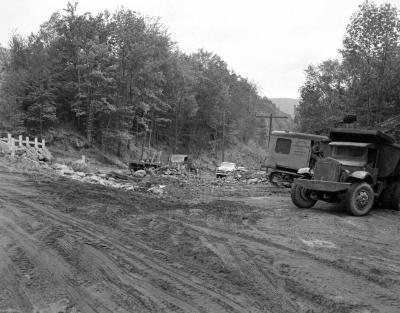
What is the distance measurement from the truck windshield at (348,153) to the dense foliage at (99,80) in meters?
27.2

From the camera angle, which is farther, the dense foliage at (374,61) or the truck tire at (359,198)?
the dense foliage at (374,61)

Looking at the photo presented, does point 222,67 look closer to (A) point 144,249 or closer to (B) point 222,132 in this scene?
(B) point 222,132

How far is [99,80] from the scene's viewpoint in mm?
39219

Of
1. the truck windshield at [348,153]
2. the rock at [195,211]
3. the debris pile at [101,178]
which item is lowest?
the debris pile at [101,178]

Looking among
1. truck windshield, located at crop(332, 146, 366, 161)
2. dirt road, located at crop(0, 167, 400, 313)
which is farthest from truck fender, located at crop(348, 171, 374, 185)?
dirt road, located at crop(0, 167, 400, 313)

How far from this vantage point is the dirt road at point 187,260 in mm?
5020

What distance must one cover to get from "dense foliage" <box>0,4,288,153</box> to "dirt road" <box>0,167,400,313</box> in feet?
85.7

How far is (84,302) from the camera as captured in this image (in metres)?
4.90

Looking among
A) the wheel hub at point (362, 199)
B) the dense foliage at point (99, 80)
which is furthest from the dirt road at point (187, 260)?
the dense foliage at point (99, 80)

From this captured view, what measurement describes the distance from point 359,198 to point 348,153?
1.78 metres

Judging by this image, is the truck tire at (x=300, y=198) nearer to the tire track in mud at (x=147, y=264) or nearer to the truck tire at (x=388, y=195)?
the truck tire at (x=388, y=195)

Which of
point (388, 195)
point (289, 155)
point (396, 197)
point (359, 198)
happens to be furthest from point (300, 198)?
point (289, 155)

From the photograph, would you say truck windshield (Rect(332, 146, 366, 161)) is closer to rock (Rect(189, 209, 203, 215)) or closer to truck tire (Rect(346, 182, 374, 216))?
truck tire (Rect(346, 182, 374, 216))

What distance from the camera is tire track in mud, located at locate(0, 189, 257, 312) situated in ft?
16.2
